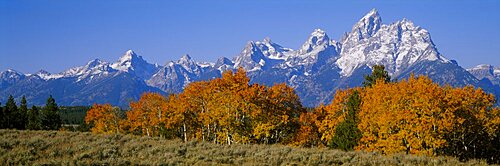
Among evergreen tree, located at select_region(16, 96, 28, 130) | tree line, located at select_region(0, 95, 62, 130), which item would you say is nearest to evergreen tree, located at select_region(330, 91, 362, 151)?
tree line, located at select_region(0, 95, 62, 130)

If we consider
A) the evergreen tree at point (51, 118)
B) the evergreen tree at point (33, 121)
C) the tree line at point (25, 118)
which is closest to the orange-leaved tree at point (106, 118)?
the evergreen tree at point (51, 118)

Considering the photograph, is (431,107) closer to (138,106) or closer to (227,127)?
(227,127)

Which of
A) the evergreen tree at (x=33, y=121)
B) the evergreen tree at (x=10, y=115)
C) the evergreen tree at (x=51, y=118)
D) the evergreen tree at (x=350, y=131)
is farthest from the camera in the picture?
the evergreen tree at (x=51, y=118)

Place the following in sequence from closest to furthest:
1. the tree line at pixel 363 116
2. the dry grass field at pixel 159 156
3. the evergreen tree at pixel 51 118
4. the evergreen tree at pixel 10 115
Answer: the dry grass field at pixel 159 156
the tree line at pixel 363 116
the evergreen tree at pixel 10 115
the evergreen tree at pixel 51 118

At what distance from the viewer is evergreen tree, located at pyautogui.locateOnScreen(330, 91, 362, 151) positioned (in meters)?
50.1

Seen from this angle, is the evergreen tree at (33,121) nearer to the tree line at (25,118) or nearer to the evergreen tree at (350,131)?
the tree line at (25,118)

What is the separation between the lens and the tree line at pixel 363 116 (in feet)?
136

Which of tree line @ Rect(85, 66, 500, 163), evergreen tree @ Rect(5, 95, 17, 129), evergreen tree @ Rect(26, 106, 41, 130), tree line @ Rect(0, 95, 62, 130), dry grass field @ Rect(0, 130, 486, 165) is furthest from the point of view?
evergreen tree @ Rect(26, 106, 41, 130)

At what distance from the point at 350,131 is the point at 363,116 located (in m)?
3.04

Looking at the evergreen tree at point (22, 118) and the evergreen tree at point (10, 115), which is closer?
the evergreen tree at point (10, 115)

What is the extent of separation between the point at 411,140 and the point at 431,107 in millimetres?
3504

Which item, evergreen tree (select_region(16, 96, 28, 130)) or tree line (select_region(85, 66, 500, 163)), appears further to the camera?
evergreen tree (select_region(16, 96, 28, 130))

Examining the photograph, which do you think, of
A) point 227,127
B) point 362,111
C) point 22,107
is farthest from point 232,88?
point 22,107

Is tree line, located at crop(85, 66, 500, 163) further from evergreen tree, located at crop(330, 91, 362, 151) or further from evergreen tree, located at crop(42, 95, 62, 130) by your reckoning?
evergreen tree, located at crop(42, 95, 62, 130)
